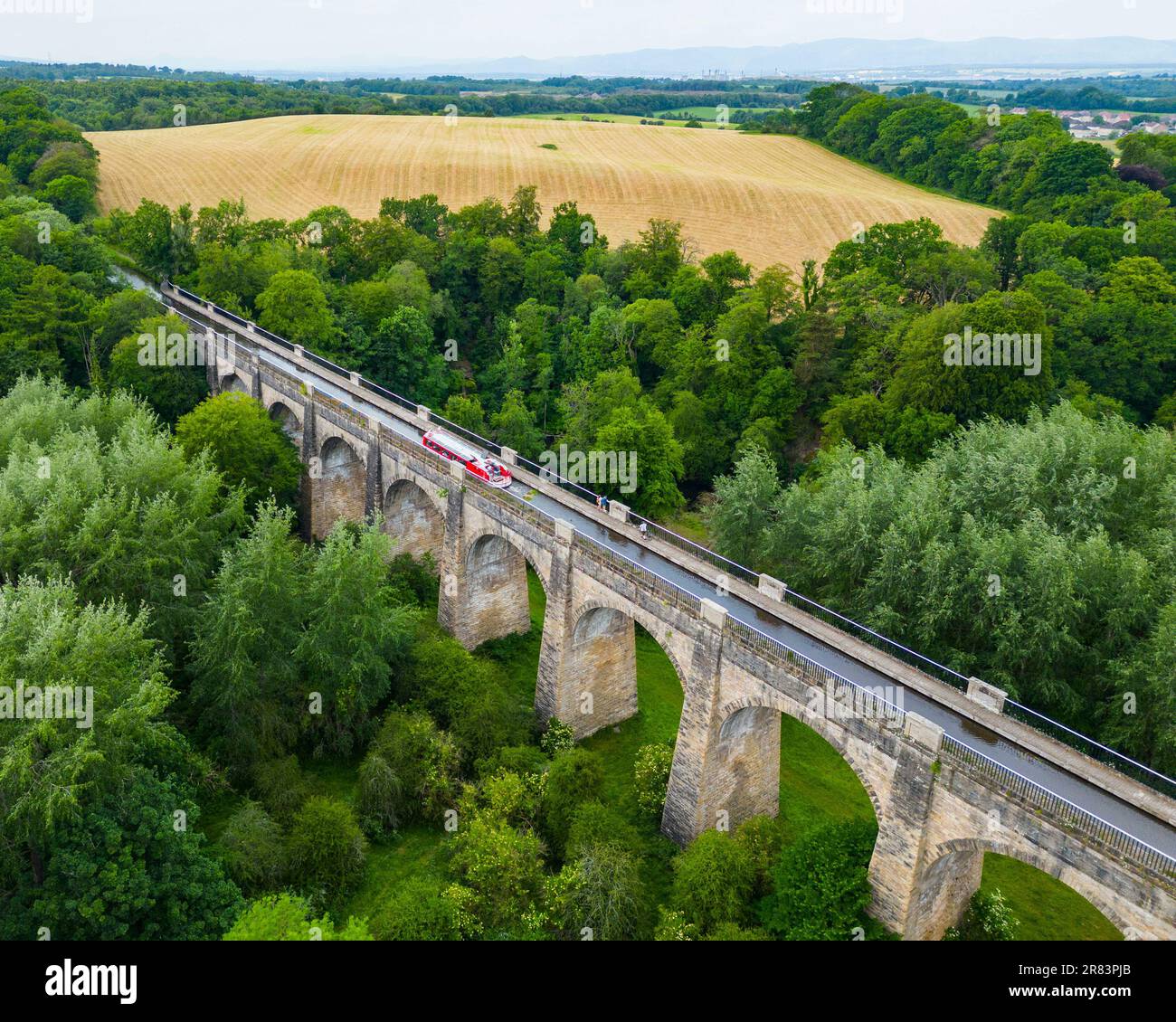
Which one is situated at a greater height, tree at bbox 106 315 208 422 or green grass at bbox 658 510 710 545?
tree at bbox 106 315 208 422

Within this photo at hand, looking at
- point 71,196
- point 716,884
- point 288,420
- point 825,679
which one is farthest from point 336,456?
point 71,196

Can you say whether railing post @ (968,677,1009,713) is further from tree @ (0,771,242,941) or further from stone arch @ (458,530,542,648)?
tree @ (0,771,242,941)

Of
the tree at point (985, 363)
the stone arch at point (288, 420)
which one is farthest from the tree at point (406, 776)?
the tree at point (985, 363)

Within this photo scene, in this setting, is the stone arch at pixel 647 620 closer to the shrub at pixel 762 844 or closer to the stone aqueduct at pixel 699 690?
the stone aqueduct at pixel 699 690

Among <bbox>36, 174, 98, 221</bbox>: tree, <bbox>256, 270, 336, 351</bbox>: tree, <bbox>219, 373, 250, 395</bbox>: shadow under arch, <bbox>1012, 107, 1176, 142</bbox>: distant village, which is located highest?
<bbox>1012, 107, 1176, 142</bbox>: distant village

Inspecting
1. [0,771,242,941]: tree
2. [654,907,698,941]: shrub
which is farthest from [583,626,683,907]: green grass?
[0,771,242,941]: tree

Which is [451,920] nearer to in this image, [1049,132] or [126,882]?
[126,882]
